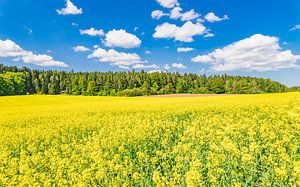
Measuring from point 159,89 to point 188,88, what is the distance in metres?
11.3

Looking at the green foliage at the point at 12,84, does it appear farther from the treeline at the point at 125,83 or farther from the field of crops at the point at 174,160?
the field of crops at the point at 174,160

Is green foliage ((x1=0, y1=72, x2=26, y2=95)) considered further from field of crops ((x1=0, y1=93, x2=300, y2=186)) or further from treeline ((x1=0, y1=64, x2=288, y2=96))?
field of crops ((x1=0, y1=93, x2=300, y2=186))

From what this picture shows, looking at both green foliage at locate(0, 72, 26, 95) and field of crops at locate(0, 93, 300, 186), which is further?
green foliage at locate(0, 72, 26, 95)

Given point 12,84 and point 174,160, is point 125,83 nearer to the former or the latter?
point 12,84

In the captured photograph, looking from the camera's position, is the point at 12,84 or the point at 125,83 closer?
the point at 12,84

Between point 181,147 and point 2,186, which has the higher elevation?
point 181,147

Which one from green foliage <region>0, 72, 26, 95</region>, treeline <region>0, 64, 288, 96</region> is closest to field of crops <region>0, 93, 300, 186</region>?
green foliage <region>0, 72, 26, 95</region>

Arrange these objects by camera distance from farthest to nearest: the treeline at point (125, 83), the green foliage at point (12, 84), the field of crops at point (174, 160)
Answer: the treeline at point (125, 83) → the green foliage at point (12, 84) → the field of crops at point (174, 160)

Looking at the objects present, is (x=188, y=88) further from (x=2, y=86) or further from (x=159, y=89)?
(x=2, y=86)

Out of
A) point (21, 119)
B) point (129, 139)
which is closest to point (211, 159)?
point (129, 139)

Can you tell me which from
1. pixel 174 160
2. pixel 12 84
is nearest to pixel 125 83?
pixel 12 84

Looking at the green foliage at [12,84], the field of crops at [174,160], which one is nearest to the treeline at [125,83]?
the green foliage at [12,84]

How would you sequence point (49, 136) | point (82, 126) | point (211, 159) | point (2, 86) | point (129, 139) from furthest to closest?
1. point (2, 86)
2. point (82, 126)
3. point (49, 136)
4. point (129, 139)
5. point (211, 159)

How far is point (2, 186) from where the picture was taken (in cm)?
757
